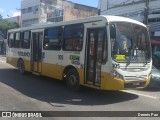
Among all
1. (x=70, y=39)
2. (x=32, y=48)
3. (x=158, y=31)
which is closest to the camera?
(x=70, y=39)

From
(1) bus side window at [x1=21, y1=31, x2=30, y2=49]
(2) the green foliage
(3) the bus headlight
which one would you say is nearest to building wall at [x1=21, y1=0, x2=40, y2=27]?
(2) the green foliage

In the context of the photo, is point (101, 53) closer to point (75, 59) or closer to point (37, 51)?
point (75, 59)

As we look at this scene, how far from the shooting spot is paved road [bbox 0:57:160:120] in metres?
9.39

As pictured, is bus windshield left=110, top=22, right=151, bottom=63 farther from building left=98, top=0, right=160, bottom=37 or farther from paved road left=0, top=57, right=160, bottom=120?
building left=98, top=0, right=160, bottom=37

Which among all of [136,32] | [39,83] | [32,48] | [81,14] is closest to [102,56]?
[136,32]

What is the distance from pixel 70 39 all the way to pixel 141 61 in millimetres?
3088

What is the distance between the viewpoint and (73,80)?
12.3 meters

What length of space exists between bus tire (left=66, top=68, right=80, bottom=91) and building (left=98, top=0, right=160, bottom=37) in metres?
13.6

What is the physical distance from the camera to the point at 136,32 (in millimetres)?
11227

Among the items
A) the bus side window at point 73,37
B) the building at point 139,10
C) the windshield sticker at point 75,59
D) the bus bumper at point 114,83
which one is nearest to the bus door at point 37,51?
the bus side window at point 73,37

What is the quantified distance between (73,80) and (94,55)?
168 centimetres

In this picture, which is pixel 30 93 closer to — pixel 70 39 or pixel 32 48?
pixel 70 39

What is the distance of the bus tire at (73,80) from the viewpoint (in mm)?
12053

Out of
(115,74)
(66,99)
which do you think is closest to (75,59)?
(66,99)
